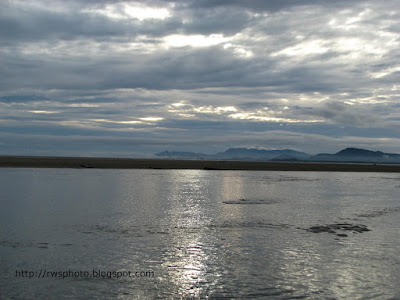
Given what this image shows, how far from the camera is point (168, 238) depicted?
636 inches

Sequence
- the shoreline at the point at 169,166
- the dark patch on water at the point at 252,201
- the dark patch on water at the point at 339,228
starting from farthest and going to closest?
the shoreline at the point at 169,166 → the dark patch on water at the point at 252,201 → the dark patch on water at the point at 339,228

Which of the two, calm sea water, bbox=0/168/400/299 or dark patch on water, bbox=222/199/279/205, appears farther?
dark patch on water, bbox=222/199/279/205

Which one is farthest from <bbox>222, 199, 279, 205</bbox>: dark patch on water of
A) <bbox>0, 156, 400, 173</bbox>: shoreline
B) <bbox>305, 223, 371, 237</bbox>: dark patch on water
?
<bbox>0, 156, 400, 173</bbox>: shoreline

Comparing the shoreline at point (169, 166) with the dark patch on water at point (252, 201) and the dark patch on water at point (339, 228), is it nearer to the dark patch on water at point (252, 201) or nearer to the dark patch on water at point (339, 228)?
the dark patch on water at point (252, 201)

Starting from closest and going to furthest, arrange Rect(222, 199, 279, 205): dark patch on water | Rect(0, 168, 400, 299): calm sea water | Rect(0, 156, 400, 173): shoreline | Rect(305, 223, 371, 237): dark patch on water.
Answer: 1. Rect(0, 168, 400, 299): calm sea water
2. Rect(305, 223, 371, 237): dark patch on water
3. Rect(222, 199, 279, 205): dark patch on water
4. Rect(0, 156, 400, 173): shoreline

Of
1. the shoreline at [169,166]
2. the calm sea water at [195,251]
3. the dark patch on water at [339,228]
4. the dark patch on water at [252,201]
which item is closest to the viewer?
the calm sea water at [195,251]

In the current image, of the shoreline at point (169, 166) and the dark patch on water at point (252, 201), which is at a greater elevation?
the shoreline at point (169, 166)

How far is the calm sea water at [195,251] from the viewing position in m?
10.4

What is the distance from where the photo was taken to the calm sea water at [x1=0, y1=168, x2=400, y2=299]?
1039cm

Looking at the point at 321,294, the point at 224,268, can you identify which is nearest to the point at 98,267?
the point at 224,268

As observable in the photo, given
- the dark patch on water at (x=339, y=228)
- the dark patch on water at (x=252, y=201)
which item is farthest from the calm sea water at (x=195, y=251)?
the dark patch on water at (x=252, y=201)

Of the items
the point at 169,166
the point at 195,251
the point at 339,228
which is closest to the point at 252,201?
the point at 339,228

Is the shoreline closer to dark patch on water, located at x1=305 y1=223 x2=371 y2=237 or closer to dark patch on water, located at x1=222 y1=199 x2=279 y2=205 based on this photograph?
dark patch on water, located at x1=222 y1=199 x2=279 y2=205

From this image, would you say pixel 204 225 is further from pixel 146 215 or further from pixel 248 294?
pixel 248 294
